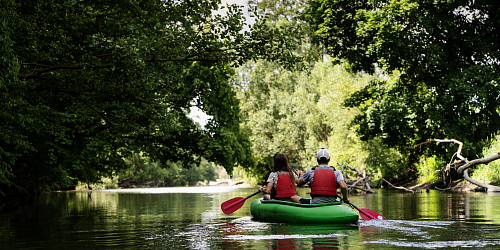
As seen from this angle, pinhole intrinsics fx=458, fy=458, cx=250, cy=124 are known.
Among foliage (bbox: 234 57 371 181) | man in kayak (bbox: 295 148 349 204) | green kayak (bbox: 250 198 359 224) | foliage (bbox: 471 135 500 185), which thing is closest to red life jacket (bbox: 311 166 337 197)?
man in kayak (bbox: 295 148 349 204)

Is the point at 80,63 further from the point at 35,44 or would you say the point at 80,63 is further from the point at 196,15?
the point at 196,15

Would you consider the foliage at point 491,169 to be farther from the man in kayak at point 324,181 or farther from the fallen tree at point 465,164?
the man in kayak at point 324,181

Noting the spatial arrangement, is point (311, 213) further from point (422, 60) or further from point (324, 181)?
point (422, 60)

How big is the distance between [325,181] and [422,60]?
15047 mm

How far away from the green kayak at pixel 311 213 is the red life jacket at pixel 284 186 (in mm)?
643

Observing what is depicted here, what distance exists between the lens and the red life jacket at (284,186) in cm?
1039

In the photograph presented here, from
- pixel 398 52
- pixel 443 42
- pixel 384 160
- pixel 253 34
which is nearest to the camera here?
pixel 253 34

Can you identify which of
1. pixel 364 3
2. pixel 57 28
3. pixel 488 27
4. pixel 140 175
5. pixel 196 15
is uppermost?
pixel 364 3

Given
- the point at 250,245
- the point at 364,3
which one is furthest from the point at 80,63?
the point at 364,3

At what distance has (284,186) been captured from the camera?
1043cm

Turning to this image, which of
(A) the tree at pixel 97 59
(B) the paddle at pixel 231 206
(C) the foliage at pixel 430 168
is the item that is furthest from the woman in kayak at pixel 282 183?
(C) the foliage at pixel 430 168

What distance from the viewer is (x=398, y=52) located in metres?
20.7

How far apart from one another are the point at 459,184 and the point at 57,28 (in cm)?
2304

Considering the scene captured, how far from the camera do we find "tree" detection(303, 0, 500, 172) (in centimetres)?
2002
